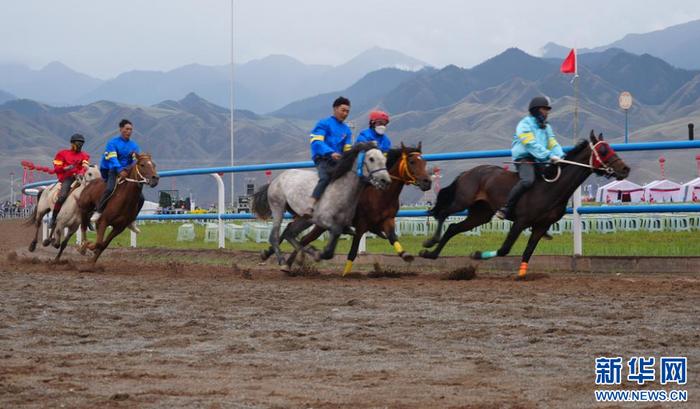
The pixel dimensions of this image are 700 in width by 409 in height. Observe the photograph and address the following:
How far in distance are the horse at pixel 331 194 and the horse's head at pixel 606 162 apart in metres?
2.56

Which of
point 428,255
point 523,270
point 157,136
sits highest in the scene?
point 157,136

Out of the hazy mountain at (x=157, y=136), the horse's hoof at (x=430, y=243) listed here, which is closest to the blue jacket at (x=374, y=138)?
the horse's hoof at (x=430, y=243)

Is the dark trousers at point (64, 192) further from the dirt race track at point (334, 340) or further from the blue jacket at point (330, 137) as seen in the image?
the blue jacket at point (330, 137)

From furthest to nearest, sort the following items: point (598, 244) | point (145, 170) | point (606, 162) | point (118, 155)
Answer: point (118, 155) → point (145, 170) → point (598, 244) → point (606, 162)

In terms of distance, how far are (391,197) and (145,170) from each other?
Result: 13.7 ft

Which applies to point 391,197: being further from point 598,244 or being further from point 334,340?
point 334,340

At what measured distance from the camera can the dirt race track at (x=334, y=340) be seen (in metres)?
5.86

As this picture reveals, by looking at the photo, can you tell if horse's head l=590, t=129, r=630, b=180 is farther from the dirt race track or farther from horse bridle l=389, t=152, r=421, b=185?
horse bridle l=389, t=152, r=421, b=185

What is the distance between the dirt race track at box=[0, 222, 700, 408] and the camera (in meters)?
5.86

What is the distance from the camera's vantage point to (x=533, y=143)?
13.6m

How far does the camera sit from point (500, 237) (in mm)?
15625

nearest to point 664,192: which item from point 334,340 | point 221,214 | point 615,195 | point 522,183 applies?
point 615,195

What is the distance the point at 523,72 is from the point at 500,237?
16177 cm

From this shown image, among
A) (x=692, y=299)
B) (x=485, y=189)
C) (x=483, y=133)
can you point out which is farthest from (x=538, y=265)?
(x=483, y=133)
